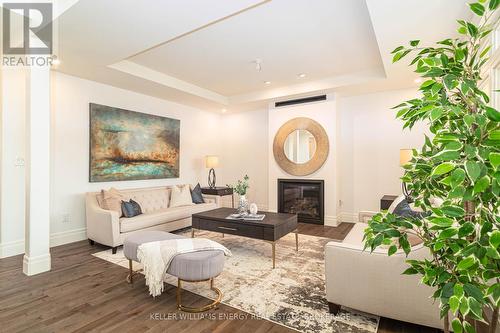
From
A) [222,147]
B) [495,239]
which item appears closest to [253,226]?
[495,239]

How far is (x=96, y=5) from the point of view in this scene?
2.40 meters

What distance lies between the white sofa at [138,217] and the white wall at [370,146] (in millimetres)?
2939

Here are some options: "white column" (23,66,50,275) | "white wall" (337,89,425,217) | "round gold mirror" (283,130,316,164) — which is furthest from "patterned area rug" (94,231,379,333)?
"round gold mirror" (283,130,316,164)

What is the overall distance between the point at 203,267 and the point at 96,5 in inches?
103

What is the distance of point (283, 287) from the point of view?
2.60m

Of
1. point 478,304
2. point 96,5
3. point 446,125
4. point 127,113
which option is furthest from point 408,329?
point 127,113

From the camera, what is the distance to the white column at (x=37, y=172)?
290 centimetres

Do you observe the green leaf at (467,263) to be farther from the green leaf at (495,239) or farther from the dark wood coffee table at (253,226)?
the dark wood coffee table at (253,226)

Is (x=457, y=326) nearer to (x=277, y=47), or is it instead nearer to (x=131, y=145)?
(x=277, y=47)

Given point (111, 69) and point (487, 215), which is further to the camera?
point (111, 69)

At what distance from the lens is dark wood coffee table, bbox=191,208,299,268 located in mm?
3156

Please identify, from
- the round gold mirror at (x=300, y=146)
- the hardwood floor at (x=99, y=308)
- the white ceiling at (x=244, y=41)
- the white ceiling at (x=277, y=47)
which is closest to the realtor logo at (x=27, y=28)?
the white ceiling at (x=244, y=41)

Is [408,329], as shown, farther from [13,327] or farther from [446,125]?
[13,327]

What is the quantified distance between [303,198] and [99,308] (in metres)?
4.26
